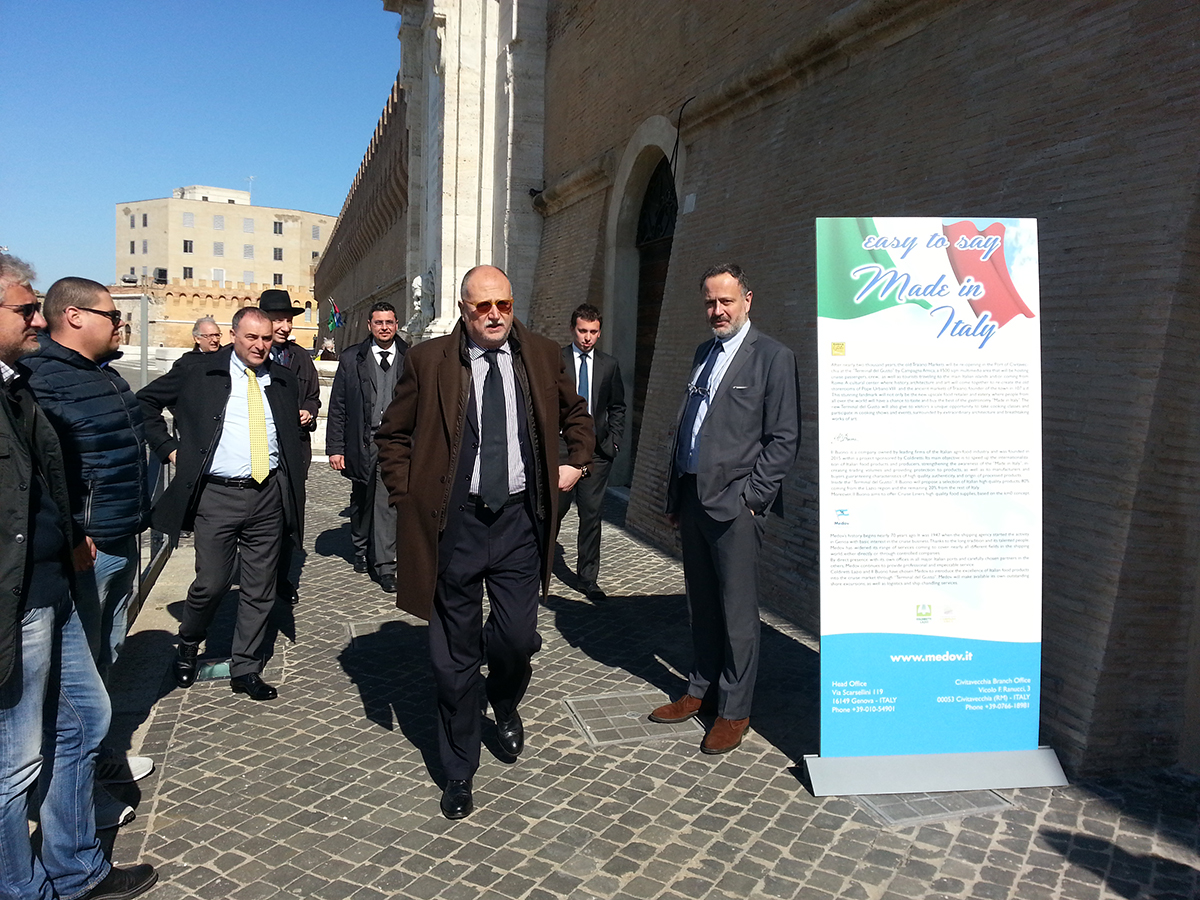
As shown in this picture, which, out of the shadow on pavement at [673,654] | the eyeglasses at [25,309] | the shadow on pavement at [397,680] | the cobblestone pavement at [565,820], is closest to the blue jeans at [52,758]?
the cobblestone pavement at [565,820]

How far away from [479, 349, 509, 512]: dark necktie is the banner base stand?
5.00 ft

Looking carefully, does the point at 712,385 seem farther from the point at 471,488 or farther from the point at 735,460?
the point at 471,488

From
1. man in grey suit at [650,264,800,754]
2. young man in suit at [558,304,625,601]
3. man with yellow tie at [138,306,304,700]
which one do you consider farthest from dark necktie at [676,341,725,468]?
young man in suit at [558,304,625,601]

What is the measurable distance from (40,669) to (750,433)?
249cm

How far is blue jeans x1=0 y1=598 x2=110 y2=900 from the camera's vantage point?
2326 mm

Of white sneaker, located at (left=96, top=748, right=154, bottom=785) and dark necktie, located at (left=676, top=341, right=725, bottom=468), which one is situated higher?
dark necktie, located at (left=676, top=341, right=725, bottom=468)

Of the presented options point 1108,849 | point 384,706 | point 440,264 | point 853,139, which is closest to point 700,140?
point 853,139

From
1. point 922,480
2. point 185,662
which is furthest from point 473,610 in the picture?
point 185,662

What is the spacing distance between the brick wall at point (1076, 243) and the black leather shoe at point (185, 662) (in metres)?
3.34

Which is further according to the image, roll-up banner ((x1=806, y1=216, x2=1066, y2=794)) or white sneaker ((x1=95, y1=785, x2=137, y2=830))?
roll-up banner ((x1=806, y1=216, x2=1066, y2=794))

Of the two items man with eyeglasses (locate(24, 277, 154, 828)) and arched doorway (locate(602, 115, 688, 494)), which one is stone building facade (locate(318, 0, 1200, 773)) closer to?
arched doorway (locate(602, 115, 688, 494))

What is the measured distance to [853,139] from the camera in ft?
19.8

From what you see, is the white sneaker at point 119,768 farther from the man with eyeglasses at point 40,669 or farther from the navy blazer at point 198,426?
the navy blazer at point 198,426

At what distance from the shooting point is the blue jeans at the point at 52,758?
2.33 m
